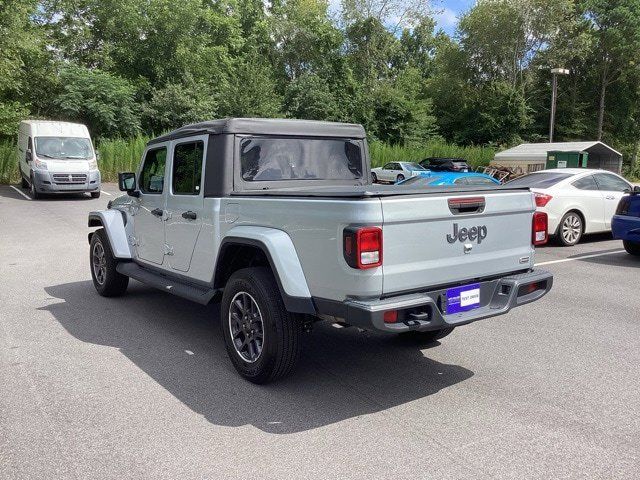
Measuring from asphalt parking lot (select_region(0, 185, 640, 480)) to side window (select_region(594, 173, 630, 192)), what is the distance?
19.1ft

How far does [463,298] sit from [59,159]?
1890cm

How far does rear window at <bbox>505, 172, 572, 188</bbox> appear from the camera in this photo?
11430mm

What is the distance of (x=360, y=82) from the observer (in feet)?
166

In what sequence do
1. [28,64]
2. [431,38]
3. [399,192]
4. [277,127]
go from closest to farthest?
1. [399,192]
2. [277,127]
3. [28,64]
4. [431,38]

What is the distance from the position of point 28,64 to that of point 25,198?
13211 mm

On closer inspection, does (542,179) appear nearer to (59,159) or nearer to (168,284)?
(168,284)

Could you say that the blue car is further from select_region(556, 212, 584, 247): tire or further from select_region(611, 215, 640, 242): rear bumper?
select_region(556, 212, 584, 247): tire

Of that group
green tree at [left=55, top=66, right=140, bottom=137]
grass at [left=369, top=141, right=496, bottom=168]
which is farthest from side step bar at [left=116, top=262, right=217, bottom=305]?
grass at [left=369, top=141, right=496, bottom=168]

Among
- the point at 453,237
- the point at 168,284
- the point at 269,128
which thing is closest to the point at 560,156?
the point at 269,128

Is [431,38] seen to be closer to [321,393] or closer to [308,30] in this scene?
[308,30]

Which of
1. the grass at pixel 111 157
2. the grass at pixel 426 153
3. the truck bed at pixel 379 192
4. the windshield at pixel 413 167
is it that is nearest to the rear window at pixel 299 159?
the truck bed at pixel 379 192

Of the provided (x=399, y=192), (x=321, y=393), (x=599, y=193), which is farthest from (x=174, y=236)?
(x=599, y=193)

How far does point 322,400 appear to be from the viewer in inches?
159

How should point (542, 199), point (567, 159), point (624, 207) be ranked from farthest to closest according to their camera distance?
point (567, 159) < point (542, 199) < point (624, 207)
